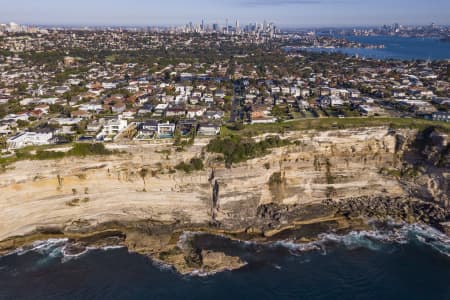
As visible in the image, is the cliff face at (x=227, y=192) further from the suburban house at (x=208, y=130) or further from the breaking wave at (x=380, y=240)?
the suburban house at (x=208, y=130)

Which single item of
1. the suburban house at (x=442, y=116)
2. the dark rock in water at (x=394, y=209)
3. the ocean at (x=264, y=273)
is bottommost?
the ocean at (x=264, y=273)

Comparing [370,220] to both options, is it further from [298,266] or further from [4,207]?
[4,207]

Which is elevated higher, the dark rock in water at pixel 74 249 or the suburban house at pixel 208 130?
the suburban house at pixel 208 130

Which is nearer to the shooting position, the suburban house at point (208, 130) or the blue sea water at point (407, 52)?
the suburban house at point (208, 130)

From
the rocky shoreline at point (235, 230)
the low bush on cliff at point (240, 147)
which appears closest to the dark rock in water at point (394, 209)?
the rocky shoreline at point (235, 230)

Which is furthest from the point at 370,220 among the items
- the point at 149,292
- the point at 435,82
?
the point at 435,82

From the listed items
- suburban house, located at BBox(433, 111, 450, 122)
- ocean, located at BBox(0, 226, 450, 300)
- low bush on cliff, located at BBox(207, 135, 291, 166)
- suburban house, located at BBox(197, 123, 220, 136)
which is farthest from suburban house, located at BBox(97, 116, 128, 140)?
suburban house, located at BBox(433, 111, 450, 122)
